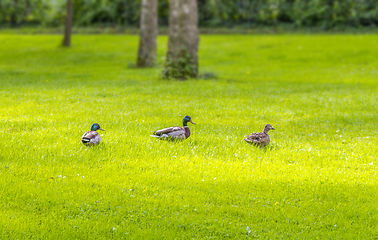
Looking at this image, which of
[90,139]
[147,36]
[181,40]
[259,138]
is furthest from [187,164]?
[147,36]

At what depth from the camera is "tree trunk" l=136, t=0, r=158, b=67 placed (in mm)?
27016

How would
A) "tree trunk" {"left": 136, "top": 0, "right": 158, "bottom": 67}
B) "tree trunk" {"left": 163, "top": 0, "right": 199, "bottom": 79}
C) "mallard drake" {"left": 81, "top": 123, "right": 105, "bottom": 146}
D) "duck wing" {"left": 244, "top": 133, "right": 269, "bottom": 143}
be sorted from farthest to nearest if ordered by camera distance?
1. "tree trunk" {"left": 136, "top": 0, "right": 158, "bottom": 67}
2. "tree trunk" {"left": 163, "top": 0, "right": 199, "bottom": 79}
3. "duck wing" {"left": 244, "top": 133, "right": 269, "bottom": 143}
4. "mallard drake" {"left": 81, "top": 123, "right": 105, "bottom": 146}

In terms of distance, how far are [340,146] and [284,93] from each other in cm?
713

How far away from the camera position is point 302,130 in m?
11.2

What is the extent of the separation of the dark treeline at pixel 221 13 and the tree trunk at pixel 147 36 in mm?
25164

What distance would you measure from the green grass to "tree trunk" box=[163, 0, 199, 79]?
272cm

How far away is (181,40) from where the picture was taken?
20031 mm

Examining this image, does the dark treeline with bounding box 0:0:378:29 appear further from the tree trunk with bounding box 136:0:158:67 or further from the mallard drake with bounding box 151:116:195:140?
the mallard drake with bounding box 151:116:195:140

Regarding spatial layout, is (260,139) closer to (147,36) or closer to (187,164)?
(187,164)

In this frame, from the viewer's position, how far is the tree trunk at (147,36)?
27.0 m

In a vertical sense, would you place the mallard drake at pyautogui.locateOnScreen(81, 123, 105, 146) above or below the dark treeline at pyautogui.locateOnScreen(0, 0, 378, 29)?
below

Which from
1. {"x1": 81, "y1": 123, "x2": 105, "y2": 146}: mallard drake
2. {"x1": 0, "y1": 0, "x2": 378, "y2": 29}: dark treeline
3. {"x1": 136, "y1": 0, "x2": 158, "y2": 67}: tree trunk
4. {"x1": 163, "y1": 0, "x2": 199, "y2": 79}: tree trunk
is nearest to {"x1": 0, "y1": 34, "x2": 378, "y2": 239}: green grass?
{"x1": 81, "y1": 123, "x2": 105, "y2": 146}: mallard drake

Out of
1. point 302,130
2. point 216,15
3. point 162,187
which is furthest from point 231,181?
point 216,15

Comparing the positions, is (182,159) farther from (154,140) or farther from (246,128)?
(246,128)
